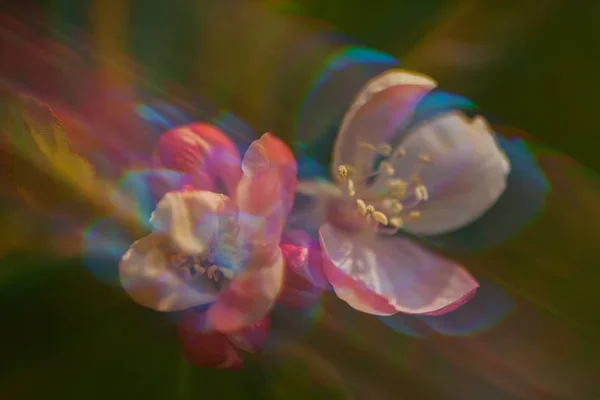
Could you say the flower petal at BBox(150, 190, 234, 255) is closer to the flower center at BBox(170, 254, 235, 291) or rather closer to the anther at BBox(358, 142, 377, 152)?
the flower center at BBox(170, 254, 235, 291)

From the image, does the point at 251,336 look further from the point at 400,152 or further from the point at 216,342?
the point at 400,152

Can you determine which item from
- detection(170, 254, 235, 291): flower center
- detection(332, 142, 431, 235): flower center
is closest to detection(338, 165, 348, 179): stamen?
detection(332, 142, 431, 235): flower center

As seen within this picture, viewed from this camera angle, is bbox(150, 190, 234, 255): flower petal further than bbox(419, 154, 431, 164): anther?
No

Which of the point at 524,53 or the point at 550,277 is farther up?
the point at 524,53

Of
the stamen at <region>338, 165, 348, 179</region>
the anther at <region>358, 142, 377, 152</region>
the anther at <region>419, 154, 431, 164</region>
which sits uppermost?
the anther at <region>419, 154, 431, 164</region>

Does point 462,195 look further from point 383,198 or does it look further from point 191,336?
point 191,336

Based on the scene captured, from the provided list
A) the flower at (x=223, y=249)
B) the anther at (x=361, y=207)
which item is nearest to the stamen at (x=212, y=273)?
the flower at (x=223, y=249)

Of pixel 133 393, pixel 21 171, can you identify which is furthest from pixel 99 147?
pixel 133 393
